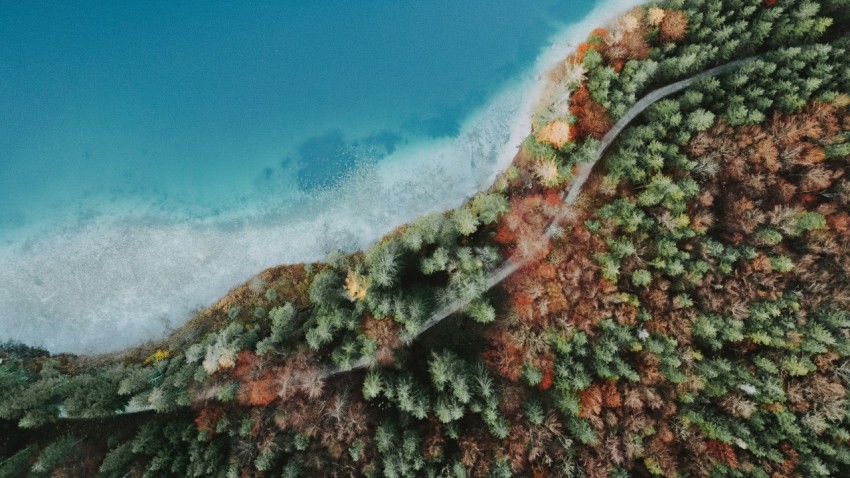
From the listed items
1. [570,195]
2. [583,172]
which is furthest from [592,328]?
[583,172]

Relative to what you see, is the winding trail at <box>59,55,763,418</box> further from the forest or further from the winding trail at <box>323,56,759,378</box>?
the forest

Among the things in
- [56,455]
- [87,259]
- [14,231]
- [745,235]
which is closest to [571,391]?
[745,235]

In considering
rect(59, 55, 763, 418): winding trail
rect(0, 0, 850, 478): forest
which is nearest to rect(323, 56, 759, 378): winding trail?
rect(59, 55, 763, 418): winding trail

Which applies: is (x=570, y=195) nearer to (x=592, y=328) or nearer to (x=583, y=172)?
(x=583, y=172)

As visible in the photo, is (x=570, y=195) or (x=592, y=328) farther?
(x=570, y=195)

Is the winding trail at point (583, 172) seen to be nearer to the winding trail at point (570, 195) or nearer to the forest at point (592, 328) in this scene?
the winding trail at point (570, 195)
